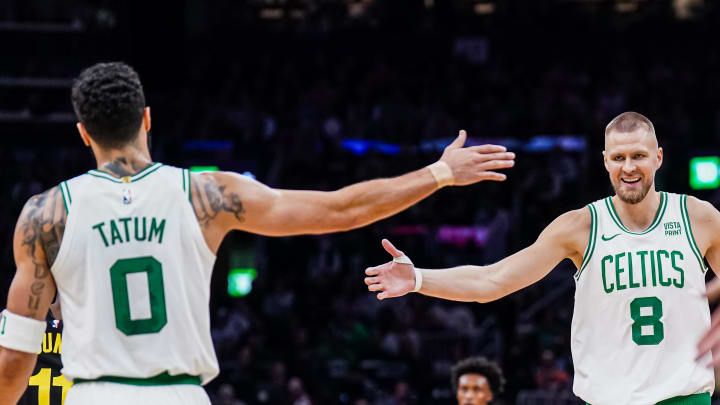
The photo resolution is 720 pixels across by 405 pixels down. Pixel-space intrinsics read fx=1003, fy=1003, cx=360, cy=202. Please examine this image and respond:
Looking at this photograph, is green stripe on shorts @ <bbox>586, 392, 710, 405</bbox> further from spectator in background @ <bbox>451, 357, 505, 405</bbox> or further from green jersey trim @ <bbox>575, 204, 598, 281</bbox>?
spectator in background @ <bbox>451, 357, 505, 405</bbox>

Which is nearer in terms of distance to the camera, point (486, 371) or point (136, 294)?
point (136, 294)

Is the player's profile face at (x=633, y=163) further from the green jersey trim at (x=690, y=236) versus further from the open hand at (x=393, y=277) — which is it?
the open hand at (x=393, y=277)

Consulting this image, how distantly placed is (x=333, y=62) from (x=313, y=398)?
9.58m

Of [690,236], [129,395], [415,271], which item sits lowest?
[129,395]

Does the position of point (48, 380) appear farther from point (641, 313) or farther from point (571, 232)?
point (641, 313)

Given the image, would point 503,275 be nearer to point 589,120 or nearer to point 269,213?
point 269,213

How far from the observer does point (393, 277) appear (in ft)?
18.1

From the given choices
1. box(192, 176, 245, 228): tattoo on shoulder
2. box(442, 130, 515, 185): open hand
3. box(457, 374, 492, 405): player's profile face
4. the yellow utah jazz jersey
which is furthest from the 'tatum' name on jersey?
the yellow utah jazz jersey

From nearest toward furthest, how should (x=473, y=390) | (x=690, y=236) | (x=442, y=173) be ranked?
(x=442, y=173) < (x=690, y=236) < (x=473, y=390)

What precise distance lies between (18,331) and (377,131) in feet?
48.2

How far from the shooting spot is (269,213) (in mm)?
4164

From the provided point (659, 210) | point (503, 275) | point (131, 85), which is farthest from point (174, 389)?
point (659, 210)

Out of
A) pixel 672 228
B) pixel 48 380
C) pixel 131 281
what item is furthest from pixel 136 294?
pixel 672 228

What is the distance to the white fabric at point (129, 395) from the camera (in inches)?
153
